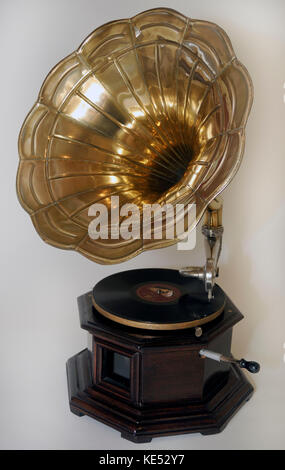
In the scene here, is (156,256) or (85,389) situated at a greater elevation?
(156,256)

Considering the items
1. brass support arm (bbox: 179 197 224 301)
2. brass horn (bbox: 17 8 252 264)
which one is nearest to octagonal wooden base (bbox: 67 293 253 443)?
brass support arm (bbox: 179 197 224 301)

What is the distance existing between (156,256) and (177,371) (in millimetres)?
888

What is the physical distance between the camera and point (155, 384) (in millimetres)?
1538

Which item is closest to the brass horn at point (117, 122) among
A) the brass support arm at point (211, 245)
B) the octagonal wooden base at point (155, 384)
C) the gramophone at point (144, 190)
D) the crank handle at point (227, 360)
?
the gramophone at point (144, 190)

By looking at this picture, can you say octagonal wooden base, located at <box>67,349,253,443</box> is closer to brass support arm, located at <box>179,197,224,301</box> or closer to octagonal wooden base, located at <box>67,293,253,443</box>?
octagonal wooden base, located at <box>67,293,253,443</box>

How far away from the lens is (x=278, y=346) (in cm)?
206

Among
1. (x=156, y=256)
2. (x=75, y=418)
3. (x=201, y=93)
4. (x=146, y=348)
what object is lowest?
(x=75, y=418)

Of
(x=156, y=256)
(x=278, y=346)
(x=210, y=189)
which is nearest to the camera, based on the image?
(x=210, y=189)

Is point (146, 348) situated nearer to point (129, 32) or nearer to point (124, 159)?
point (124, 159)

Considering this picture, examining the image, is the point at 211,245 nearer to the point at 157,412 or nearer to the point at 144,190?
the point at 144,190

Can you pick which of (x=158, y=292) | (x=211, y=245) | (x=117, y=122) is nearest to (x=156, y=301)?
(x=158, y=292)

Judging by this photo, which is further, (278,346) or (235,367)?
(278,346)

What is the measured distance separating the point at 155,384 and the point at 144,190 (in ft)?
2.28

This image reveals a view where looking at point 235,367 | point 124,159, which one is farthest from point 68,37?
point 235,367
